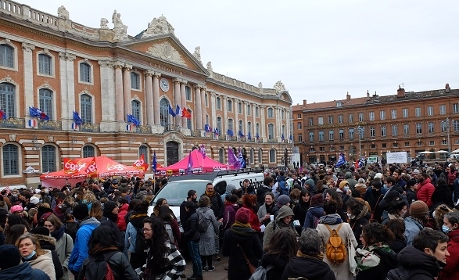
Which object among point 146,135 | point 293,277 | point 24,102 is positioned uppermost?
point 24,102

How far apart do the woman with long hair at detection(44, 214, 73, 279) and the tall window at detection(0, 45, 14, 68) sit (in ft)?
82.5

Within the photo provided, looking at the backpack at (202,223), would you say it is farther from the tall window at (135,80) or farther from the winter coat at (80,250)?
the tall window at (135,80)

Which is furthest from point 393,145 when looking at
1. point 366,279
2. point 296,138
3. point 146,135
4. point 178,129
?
point 366,279

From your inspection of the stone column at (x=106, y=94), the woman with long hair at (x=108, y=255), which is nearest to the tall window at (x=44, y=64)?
the stone column at (x=106, y=94)

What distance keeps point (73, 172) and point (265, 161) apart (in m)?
45.0

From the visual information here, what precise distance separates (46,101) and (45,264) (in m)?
28.2

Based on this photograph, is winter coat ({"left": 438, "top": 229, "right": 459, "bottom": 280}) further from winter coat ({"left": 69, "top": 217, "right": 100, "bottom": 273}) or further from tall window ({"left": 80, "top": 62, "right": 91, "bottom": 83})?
tall window ({"left": 80, "top": 62, "right": 91, "bottom": 83})

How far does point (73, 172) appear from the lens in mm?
19094

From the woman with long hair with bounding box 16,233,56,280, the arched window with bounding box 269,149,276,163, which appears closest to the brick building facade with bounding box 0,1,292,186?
the arched window with bounding box 269,149,276,163

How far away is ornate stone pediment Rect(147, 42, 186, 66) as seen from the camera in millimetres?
38000

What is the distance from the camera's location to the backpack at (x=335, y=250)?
5094 mm

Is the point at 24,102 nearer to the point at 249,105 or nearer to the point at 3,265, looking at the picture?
the point at 3,265

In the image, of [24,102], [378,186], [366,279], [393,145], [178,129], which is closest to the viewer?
[366,279]

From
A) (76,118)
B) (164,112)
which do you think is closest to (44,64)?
(76,118)
